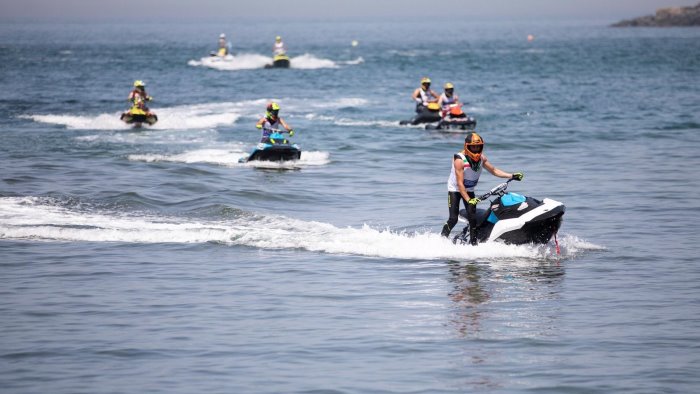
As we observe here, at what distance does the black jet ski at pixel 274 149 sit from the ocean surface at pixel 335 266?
14.5 inches

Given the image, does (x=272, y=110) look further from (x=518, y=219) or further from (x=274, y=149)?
(x=518, y=219)

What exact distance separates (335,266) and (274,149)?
11.7 m

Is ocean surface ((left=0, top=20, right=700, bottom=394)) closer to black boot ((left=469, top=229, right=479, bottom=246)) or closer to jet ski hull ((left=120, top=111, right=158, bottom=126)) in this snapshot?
black boot ((left=469, top=229, right=479, bottom=246))

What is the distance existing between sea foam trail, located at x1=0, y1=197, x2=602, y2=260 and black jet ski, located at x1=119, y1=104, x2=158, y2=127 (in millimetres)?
14872

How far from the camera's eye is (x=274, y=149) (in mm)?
27391

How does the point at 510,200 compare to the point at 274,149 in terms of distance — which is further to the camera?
the point at 274,149

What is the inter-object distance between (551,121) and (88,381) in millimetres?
30488

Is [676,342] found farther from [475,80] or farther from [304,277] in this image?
[475,80]

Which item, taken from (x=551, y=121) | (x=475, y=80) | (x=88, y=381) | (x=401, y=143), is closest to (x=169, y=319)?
(x=88, y=381)

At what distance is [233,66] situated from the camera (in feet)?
262

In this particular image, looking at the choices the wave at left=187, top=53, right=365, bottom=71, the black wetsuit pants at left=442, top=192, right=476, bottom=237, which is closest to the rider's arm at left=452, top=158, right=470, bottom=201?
the black wetsuit pants at left=442, top=192, right=476, bottom=237

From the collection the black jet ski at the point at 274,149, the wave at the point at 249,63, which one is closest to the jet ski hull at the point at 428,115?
the black jet ski at the point at 274,149

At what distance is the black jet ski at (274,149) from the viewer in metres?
27.4

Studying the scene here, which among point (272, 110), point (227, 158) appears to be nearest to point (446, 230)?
point (272, 110)
